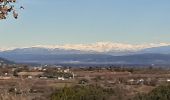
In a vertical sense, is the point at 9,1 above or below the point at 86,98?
above

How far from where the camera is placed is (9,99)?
11242 millimetres

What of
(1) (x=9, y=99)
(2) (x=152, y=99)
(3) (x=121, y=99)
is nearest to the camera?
(1) (x=9, y=99)

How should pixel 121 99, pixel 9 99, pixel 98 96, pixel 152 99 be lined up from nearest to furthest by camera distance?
pixel 9 99, pixel 152 99, pixel 98 96, pixel 121 99

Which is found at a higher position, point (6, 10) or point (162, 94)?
point (6, 10)

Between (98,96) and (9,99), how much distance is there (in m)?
23.0

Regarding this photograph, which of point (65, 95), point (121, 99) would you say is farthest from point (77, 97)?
point (121, 99)

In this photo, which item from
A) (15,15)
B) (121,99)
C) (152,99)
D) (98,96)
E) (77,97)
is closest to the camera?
(15,15)

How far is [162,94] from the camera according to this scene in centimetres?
3141

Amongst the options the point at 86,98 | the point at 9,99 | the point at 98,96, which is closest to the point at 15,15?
the point at 9,99

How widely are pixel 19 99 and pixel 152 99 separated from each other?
2025cm

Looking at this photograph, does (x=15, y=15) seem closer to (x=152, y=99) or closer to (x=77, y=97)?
(x=77, y=97)

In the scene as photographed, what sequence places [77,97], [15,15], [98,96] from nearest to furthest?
[15,15] → [77,97] → [98,96]

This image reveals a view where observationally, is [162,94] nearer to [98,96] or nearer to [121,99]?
[98,96]

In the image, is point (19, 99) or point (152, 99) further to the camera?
point (152, 99)
